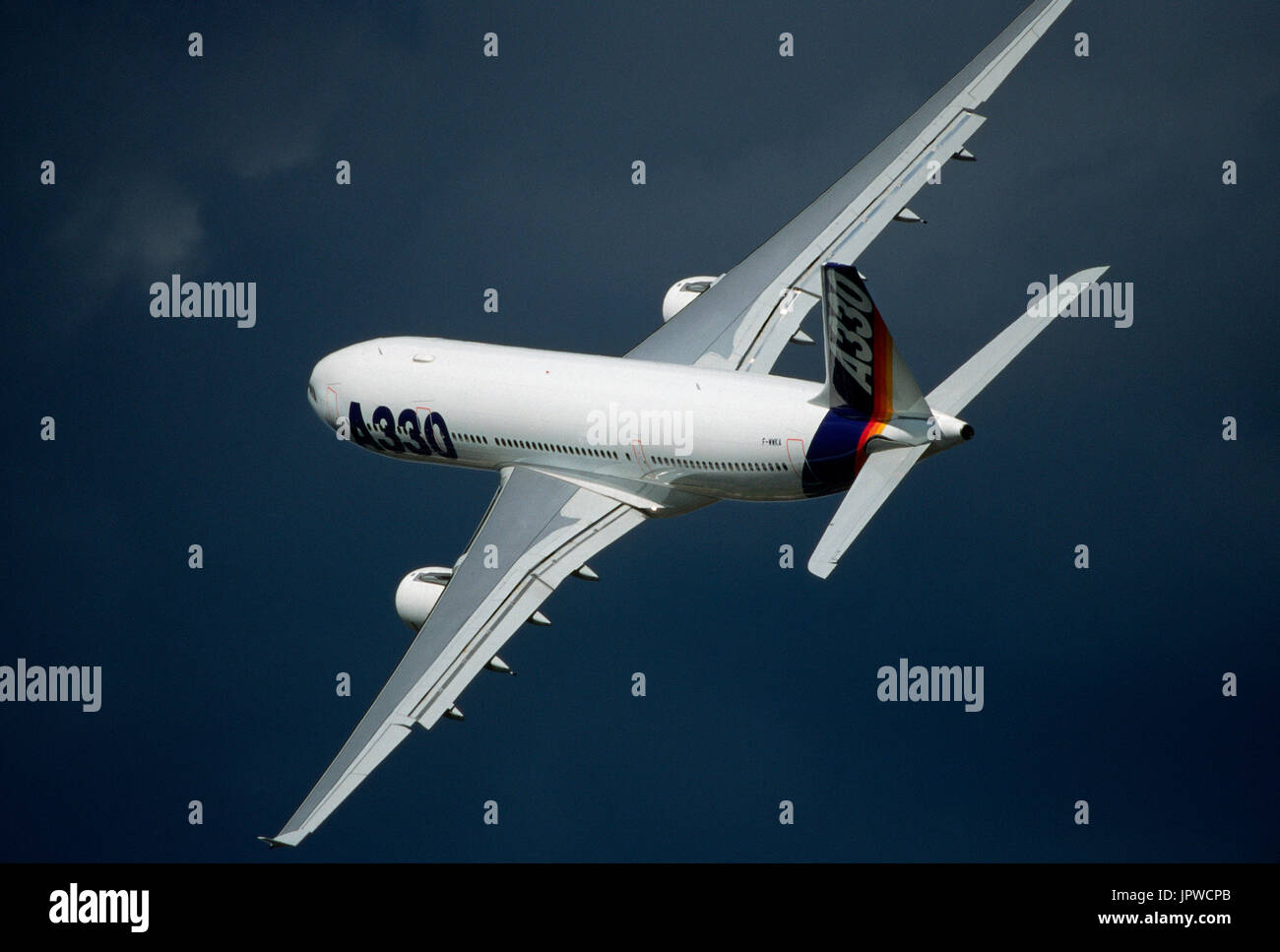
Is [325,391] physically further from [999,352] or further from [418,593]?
[999,352]

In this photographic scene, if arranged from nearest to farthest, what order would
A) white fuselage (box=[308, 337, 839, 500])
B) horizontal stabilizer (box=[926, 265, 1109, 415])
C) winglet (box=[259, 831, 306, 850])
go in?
winglet (box=[259, 831, 306, 850]), horizontal stabilizer (box=[926, 265, 1109, 415]), white fuselage (box=[308, 337, 839, 500])

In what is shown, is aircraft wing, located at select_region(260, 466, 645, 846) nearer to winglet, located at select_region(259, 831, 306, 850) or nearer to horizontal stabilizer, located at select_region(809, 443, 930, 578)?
winglet, located at select_region(259, 831, 306, 850)

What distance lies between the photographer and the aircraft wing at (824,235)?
72.1 metres

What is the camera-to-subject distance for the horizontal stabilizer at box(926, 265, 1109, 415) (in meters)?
61.2

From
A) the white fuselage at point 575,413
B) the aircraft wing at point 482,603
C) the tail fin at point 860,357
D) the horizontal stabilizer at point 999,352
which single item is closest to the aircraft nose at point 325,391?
the white fuselage at point 575,413

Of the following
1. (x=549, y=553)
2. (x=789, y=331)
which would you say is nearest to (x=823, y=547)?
(x=549, y=553)

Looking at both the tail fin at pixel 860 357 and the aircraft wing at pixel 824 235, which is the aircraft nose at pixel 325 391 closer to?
the aircraft wing at pixel 824 235

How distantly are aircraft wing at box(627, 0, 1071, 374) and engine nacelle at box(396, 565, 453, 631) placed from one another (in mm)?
10345

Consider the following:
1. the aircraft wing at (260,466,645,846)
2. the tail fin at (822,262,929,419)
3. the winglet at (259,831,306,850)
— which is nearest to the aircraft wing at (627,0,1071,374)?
the aircraft wing at (260,466,645,846)

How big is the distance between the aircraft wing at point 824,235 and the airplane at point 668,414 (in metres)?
0.06

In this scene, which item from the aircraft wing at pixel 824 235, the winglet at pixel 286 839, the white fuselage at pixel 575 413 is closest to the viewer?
the winglet at pixel 286 839

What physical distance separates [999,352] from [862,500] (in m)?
5.27

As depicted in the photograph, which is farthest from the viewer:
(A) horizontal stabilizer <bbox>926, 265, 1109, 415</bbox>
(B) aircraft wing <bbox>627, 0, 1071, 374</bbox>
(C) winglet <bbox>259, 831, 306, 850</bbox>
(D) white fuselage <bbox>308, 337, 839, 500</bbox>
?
(B) aircraft wing <bbox>627, 0, 1071, 374</bbox>

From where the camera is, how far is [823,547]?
58688 millimetres
